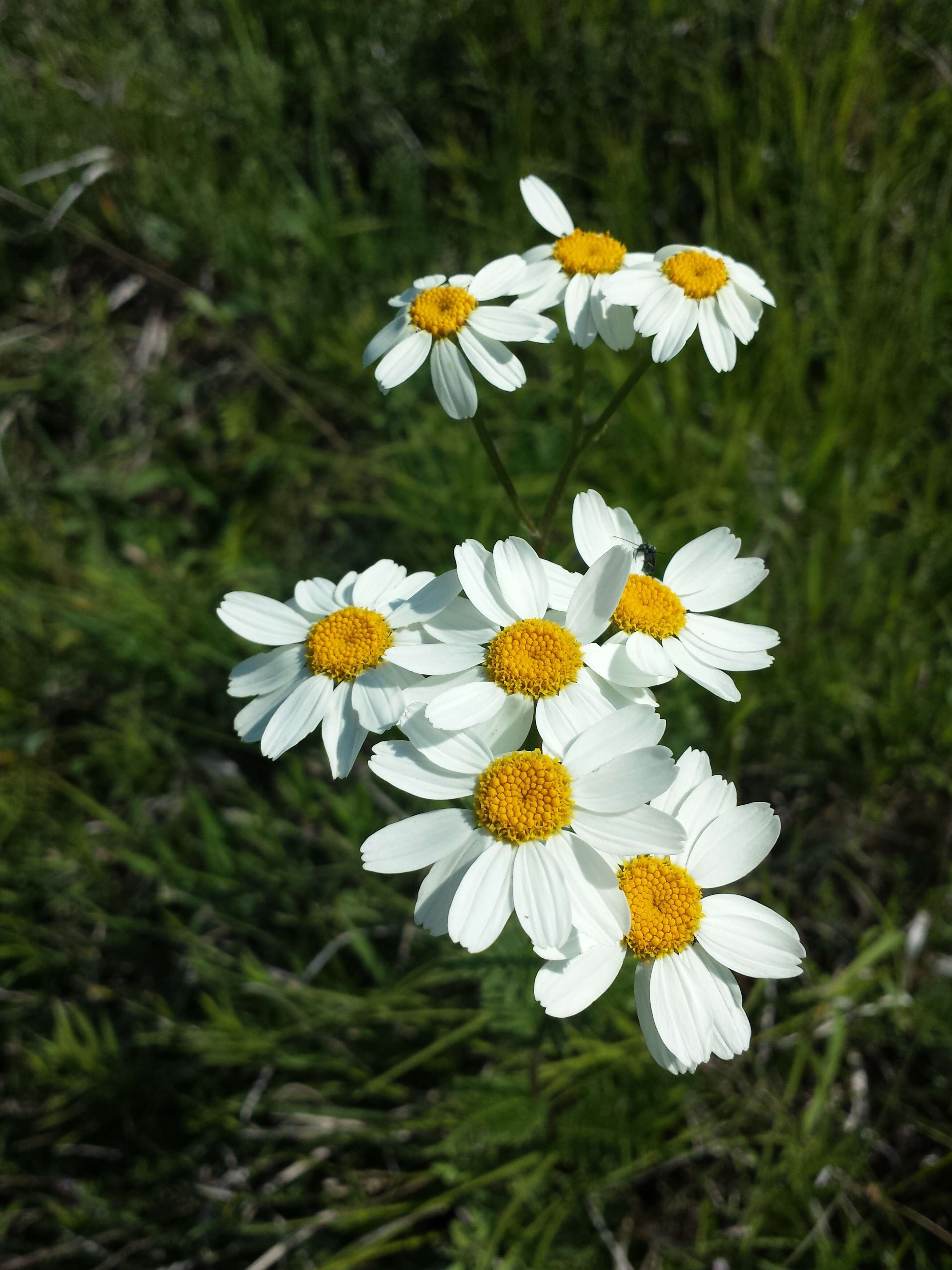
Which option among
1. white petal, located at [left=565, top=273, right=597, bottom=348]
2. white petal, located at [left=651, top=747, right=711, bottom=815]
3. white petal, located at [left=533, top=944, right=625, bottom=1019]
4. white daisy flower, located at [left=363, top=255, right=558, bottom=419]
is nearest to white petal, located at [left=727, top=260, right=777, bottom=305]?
white petal, located at [left=565, top=273, right=597, bottom=348]

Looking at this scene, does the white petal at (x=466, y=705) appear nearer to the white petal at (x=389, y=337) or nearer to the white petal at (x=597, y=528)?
the white petal at (x=597, y=528)

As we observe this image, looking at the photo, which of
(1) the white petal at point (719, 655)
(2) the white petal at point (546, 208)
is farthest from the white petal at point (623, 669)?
(2) the white petal at point (546, 208)

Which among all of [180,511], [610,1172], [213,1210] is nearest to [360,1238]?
[213,1210]

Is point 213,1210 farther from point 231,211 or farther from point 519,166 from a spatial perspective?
point 519,166

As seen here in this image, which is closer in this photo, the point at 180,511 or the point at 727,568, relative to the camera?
the point at 727,568

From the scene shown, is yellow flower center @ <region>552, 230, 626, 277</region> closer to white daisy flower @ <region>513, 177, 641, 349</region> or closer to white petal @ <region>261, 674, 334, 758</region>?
white daisy flower @ <region>513, 177, 641, 349</region>

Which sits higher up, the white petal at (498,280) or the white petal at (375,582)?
the white petal at (498,280)

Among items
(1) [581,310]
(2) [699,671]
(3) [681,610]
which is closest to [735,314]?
(1) [581,310]
